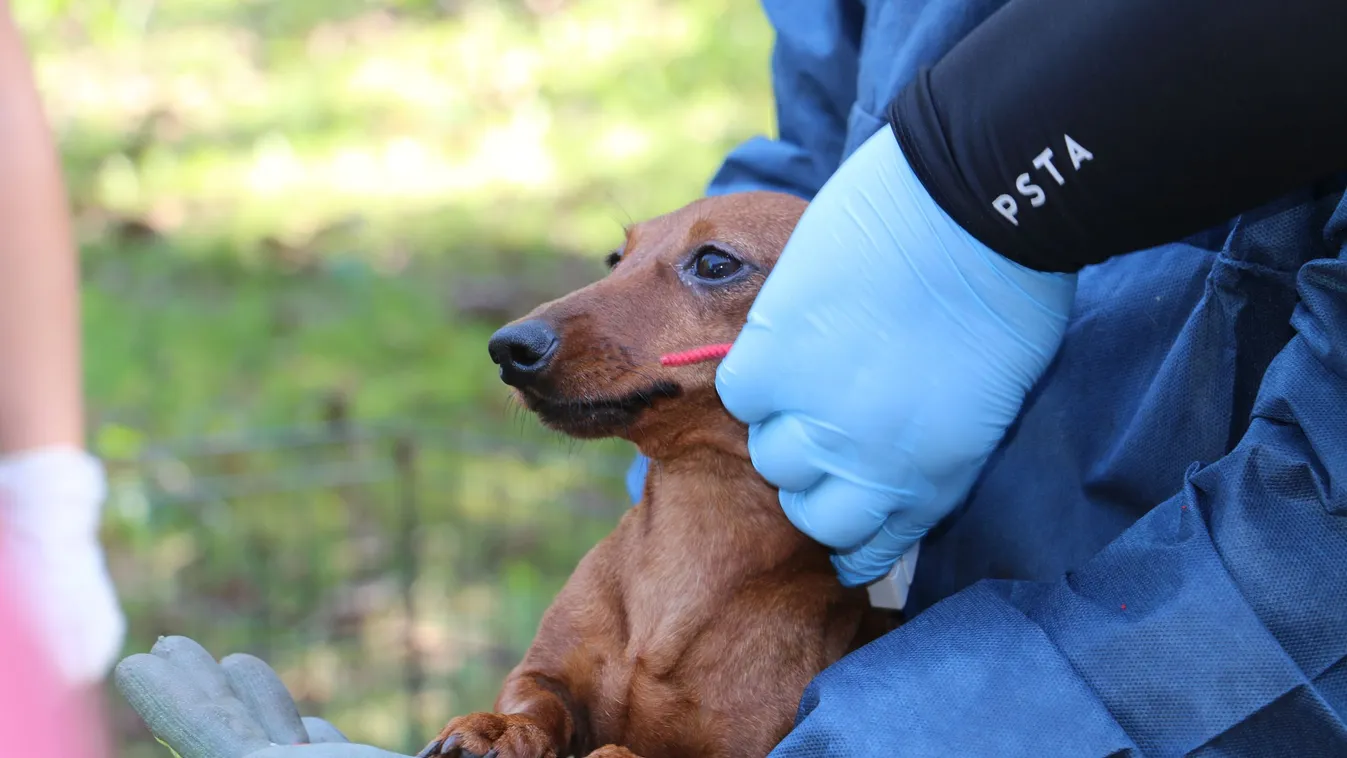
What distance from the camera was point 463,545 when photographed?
493 cm

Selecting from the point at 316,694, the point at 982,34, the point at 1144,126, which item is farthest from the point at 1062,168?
the point at 316,694

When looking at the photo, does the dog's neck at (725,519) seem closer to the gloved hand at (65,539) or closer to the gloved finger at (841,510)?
the gloved finger at (841,510)

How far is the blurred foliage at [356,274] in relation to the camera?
460 cm

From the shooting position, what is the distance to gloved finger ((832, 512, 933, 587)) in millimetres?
1924

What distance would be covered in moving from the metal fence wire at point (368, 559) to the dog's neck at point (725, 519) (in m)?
2.03

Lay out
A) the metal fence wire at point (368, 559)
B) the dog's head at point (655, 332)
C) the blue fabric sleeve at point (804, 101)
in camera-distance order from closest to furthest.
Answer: the dog's head at point (655, 332) → the blue fabric sleeve at point (804, 101) → the metal fence wire at point (368, 559)

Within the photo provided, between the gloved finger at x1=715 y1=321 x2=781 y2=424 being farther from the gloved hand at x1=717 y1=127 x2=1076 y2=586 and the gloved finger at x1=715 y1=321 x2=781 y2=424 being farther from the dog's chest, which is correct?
the dog's chest

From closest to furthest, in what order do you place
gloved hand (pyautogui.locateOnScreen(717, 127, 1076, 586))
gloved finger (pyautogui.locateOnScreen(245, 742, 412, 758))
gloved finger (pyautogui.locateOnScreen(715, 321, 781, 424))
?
gloved finger (pyautogui.locateOnScreen(245, 742, 412, 758)) < gloved hand (pyautogui.locateOnScreen(717, 127, 1076, 586)) < gloved finger (pyautogui.locateOnScreen(715, 321, 781, 424))

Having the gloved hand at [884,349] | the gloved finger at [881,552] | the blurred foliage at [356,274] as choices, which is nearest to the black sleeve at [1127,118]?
the gloved hand at [884,349]

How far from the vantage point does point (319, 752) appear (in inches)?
64.6

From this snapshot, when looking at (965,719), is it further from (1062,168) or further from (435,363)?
(435,363)

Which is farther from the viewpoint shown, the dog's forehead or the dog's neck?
the dog's forehead

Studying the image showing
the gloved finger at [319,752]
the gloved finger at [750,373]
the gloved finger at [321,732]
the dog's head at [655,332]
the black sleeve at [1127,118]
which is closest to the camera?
the black sleeve at [1127,118]

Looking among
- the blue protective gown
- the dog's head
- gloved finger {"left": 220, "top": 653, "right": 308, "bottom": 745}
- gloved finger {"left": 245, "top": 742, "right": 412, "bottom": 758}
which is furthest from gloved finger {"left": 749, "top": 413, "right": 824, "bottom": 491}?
gloved finger {"left": 220, "top": 653, "right": 308, "bottom": 745}
